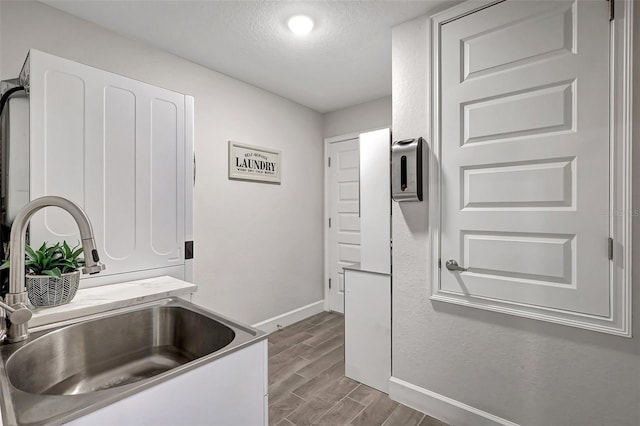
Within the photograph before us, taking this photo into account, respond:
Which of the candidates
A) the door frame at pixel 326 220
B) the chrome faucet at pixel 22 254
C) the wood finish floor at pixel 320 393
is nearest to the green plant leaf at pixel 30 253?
the chrome faucet at pixel 22 254

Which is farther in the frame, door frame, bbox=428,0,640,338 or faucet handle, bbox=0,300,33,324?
door frame, bbox=428,0,640,338

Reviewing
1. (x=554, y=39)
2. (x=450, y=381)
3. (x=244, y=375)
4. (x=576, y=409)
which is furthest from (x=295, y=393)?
(x=554, y=39)

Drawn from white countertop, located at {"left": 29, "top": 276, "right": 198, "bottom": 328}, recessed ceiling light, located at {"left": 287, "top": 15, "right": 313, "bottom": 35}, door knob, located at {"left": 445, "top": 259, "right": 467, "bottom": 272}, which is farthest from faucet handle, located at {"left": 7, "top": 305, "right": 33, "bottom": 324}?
recessed ceiling light, located at {"left": 287, "top": 15, "right": 313, "bottom": 35}

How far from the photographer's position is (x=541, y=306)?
61.4 inches

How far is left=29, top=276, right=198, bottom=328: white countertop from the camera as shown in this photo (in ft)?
3.67

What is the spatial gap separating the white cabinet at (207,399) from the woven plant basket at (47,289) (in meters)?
0.75

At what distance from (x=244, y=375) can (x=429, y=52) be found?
201 cm

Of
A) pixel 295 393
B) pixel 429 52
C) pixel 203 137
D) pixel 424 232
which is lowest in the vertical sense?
pixel 295 393

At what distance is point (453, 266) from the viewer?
1.82 metres

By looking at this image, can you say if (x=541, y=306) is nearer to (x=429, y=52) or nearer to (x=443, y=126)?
(x=443, y=126)

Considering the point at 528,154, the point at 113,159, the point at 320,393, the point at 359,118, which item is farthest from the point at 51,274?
the point at 359,118

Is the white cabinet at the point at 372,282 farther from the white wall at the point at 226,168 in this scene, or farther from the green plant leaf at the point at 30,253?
the green plant leaf at the point at 30,253

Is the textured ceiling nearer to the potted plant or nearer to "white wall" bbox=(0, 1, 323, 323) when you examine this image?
"white wall" bbox=(0, 1, 323, 323)

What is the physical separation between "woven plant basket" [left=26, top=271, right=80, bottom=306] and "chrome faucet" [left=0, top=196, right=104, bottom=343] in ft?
0.69
